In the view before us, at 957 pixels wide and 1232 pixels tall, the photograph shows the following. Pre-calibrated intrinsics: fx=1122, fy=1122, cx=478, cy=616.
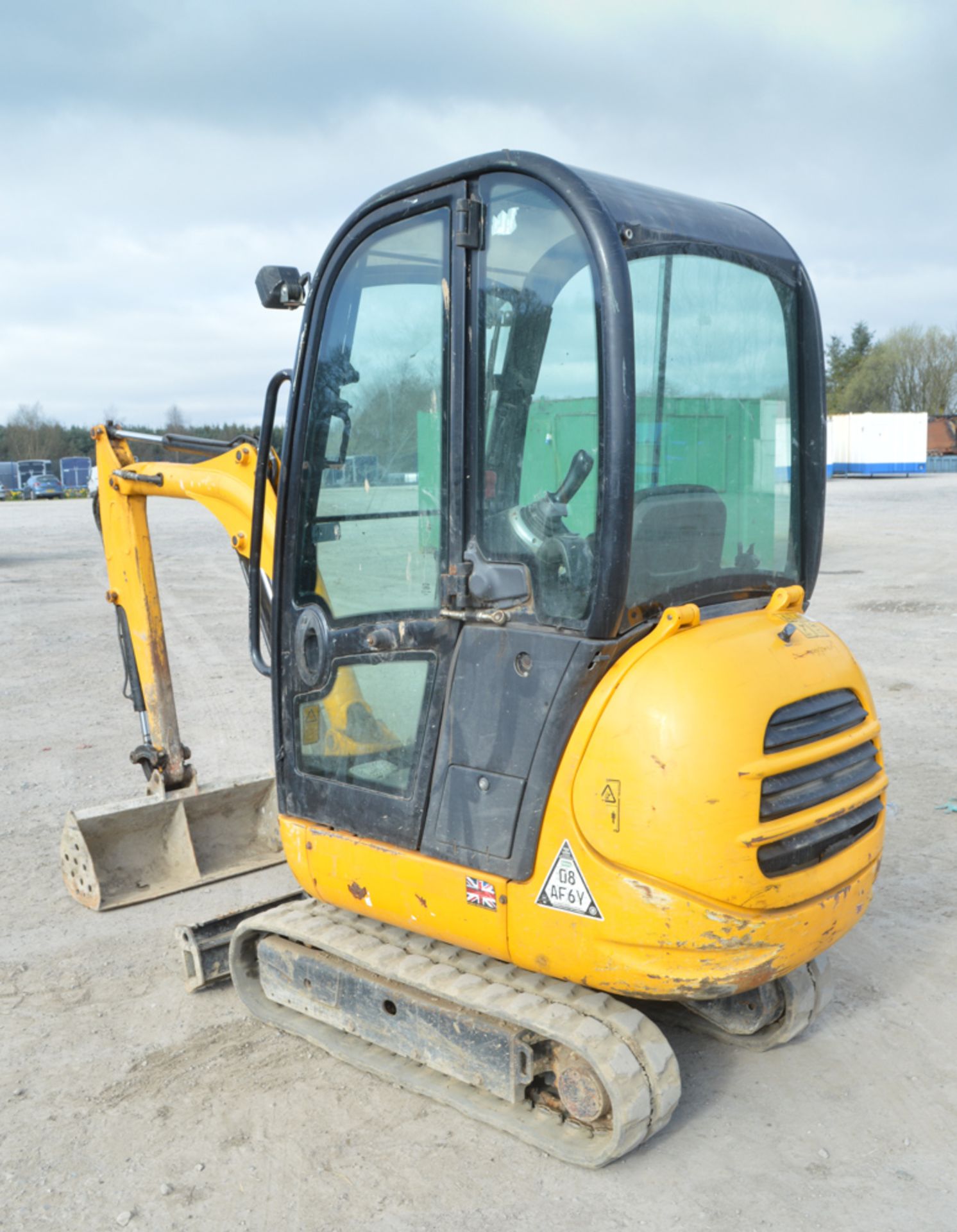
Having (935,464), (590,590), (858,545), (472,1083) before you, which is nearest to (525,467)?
(590,590)

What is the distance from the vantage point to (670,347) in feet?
9.52

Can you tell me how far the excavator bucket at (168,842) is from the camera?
15.6ft

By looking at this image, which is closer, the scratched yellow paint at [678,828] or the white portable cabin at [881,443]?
the scratched yellow paint at [678,828]

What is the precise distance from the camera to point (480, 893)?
2.92 m

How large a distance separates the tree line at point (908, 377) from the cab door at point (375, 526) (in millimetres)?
58228

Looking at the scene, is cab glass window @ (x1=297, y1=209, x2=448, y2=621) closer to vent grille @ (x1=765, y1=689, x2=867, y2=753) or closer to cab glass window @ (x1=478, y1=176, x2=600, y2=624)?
cab glass window @ (x1=478, y1=176, x2=600, y2=624)

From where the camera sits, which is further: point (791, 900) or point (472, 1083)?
point (472, 1083)

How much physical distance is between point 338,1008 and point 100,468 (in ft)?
8.39

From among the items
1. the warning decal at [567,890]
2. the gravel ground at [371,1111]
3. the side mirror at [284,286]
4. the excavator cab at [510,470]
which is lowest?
the gravel ground at [371,1111]

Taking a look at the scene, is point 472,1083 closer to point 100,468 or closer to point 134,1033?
point 134,1033

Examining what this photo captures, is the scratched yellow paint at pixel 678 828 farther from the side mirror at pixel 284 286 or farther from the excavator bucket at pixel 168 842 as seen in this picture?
the excavator bucket at pixel 168 842

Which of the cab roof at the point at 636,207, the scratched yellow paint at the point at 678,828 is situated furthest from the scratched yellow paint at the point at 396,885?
the cab roof at the point at 636,207

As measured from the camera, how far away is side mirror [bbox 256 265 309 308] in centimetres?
336

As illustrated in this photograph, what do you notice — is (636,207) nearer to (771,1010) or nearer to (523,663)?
(523,663)
